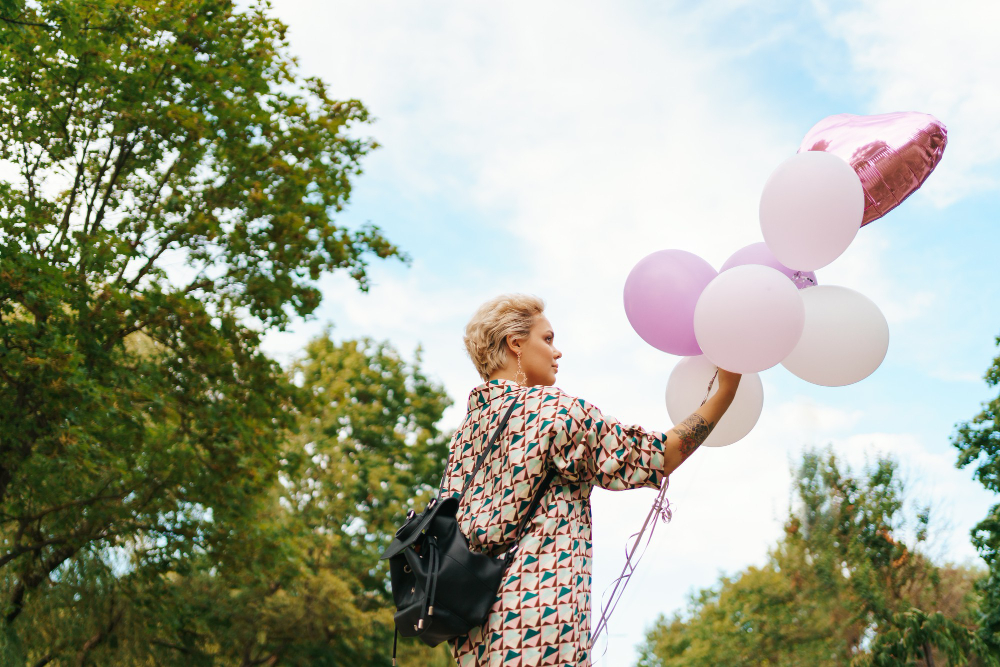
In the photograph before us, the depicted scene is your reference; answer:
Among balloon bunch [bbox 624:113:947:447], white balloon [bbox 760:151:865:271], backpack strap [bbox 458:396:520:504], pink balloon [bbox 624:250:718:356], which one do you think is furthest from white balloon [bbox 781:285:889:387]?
backpack strap [bbox 458:396:520:504]

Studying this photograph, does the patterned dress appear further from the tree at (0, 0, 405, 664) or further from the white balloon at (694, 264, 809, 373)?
the tree at (0, 0, 405, 664)

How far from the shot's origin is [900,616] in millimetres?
16172

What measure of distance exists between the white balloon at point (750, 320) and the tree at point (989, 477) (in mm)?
11896

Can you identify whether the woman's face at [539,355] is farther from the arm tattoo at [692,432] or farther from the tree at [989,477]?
the tree at [989,477]

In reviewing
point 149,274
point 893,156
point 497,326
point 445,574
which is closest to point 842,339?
point 893,156

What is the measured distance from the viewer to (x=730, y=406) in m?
2.59

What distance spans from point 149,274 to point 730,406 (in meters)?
8.96

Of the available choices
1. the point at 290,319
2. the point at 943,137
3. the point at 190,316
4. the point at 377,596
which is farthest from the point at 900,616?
the point at 943,137

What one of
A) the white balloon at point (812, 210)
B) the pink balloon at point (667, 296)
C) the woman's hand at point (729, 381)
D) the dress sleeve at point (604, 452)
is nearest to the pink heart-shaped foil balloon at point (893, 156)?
the white balloon at point (812, 210)

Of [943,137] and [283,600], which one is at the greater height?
[943,137]

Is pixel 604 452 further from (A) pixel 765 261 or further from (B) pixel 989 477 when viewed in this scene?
(B) pixel 989 477

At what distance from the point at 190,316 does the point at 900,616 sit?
1477cm

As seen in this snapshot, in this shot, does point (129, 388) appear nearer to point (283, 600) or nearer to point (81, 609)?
point (81, 609)

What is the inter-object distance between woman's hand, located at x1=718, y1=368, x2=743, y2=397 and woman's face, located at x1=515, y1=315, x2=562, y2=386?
1.55 ft
